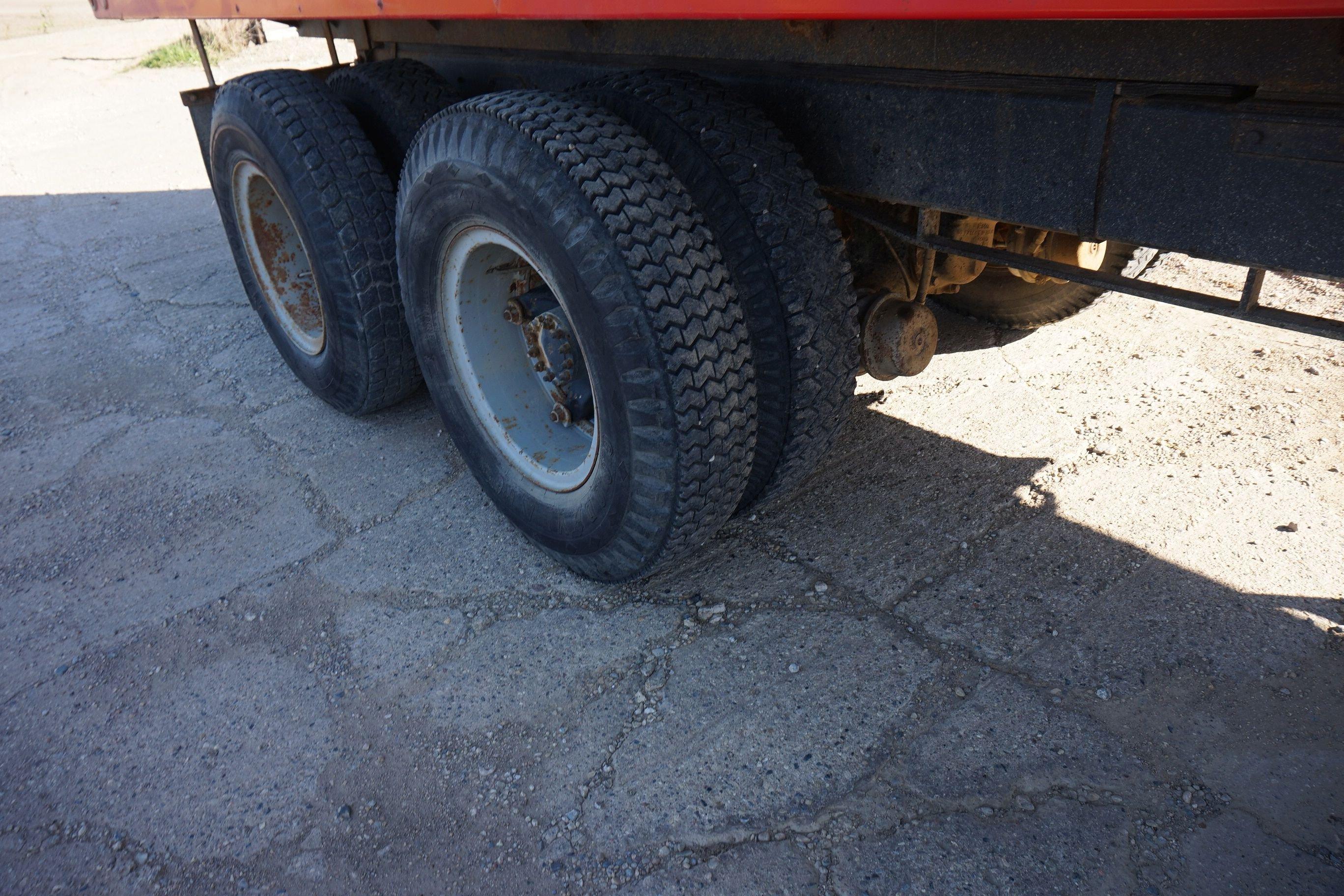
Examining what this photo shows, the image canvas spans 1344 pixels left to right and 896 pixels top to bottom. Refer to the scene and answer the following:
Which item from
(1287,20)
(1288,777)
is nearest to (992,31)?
(1287,20)

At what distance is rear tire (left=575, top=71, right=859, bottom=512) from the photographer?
6.87 feet

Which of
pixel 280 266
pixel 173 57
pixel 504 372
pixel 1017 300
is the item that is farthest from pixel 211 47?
pixel 1017 300

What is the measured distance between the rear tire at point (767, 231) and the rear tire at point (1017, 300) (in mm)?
1262

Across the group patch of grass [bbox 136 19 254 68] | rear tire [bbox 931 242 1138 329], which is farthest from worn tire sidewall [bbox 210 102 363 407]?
patch of grass [bbox 136 19 254 68]

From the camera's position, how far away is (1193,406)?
3.14 m

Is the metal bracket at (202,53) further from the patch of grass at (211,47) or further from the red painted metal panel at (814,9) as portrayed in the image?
the patch of grass at (211,47)

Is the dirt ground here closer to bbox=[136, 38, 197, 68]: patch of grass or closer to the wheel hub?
the wheel hub

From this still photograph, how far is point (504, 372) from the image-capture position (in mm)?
2791

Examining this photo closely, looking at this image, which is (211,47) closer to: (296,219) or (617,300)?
(296,219)

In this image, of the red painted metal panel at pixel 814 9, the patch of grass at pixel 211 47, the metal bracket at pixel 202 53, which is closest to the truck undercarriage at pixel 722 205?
the red painted metal panel at pixel 814 9

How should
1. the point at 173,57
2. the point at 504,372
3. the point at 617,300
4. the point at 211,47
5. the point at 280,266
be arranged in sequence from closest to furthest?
the point at 617,300 < the point at 504,372 < the point at 280,266 < the point at 211,47 < the point at 173,57

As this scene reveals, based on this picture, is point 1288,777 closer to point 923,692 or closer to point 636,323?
point 923,692

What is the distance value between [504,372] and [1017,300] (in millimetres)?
2002

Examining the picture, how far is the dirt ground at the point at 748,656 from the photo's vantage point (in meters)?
1.88
